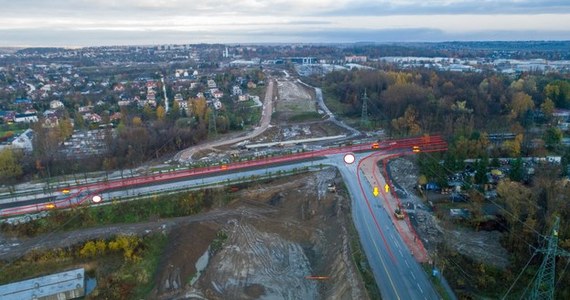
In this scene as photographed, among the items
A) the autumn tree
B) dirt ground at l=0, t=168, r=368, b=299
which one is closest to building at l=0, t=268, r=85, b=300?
dirt ground at l=0, t=168, r=368, b=299

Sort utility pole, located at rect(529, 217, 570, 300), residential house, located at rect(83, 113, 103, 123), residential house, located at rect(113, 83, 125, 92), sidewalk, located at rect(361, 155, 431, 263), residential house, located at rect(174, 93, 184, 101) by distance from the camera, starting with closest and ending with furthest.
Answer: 1. utility pole, located at rect(529, 217, 570, 300)
2. sidewalk, located at rect(361, 155, 431, 263)
3. residential house, located at rect(83, 113, 103, 123)
4. residential house, located at rect(174, 93, 184, 101)
5. residential house, located at rect(113, 83, 125, 92)

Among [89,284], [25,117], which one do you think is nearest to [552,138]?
[89,284]

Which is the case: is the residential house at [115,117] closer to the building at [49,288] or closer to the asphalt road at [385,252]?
the building at [49,288]

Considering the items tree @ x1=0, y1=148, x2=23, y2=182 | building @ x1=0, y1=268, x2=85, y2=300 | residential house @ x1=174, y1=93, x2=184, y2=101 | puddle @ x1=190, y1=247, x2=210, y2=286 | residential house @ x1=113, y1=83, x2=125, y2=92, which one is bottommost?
puddle @ x1=190, y1=247, x2=210, y2=286

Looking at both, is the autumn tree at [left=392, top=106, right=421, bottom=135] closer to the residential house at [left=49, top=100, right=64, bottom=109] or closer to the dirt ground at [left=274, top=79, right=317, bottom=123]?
the dirt ground at [left=274, top=79, right=317, bottom=123]

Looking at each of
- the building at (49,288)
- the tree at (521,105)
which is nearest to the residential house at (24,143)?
the building at (49,288)

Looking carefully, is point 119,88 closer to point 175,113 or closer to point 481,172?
point 175,113

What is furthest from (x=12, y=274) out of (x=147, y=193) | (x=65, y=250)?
(x=147, y=193)
